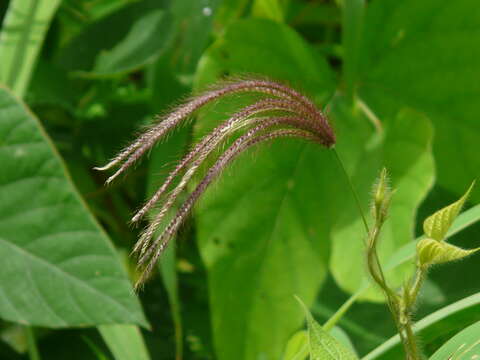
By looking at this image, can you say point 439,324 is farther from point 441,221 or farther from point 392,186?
point 392,186

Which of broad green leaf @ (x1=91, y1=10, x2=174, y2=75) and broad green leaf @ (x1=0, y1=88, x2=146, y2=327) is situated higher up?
broad green leaf @ (x1=91, y1=10, x2=174, y2=75)

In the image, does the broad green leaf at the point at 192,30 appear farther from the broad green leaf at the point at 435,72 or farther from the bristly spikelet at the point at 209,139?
the bristly spikelet at the point at 209,139

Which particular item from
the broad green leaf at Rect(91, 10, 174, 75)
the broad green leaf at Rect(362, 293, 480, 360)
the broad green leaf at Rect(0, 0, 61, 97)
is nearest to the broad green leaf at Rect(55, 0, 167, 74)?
the broad green leaf at Rect(91, 10, 174, 75)

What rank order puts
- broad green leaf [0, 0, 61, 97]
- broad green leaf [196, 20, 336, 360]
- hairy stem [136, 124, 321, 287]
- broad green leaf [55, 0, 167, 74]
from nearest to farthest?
hairy stem [136, 124, 321, 287] < broad green leaf [196, 20, 336, 360] < broad green leaf [0, 0, 61, 97] < broad green leaf [55, 0, 167, 74]

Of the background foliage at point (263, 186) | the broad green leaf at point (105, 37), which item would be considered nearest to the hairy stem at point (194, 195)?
the background foliage at point (263, 186)

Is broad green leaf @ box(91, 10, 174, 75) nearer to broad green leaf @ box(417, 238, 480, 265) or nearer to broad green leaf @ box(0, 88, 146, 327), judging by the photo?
broad green leaf @ box(0, 88, 146, 327)

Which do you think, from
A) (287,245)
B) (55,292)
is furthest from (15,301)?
(287,245)

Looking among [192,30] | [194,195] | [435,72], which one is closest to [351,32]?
[435,72]
